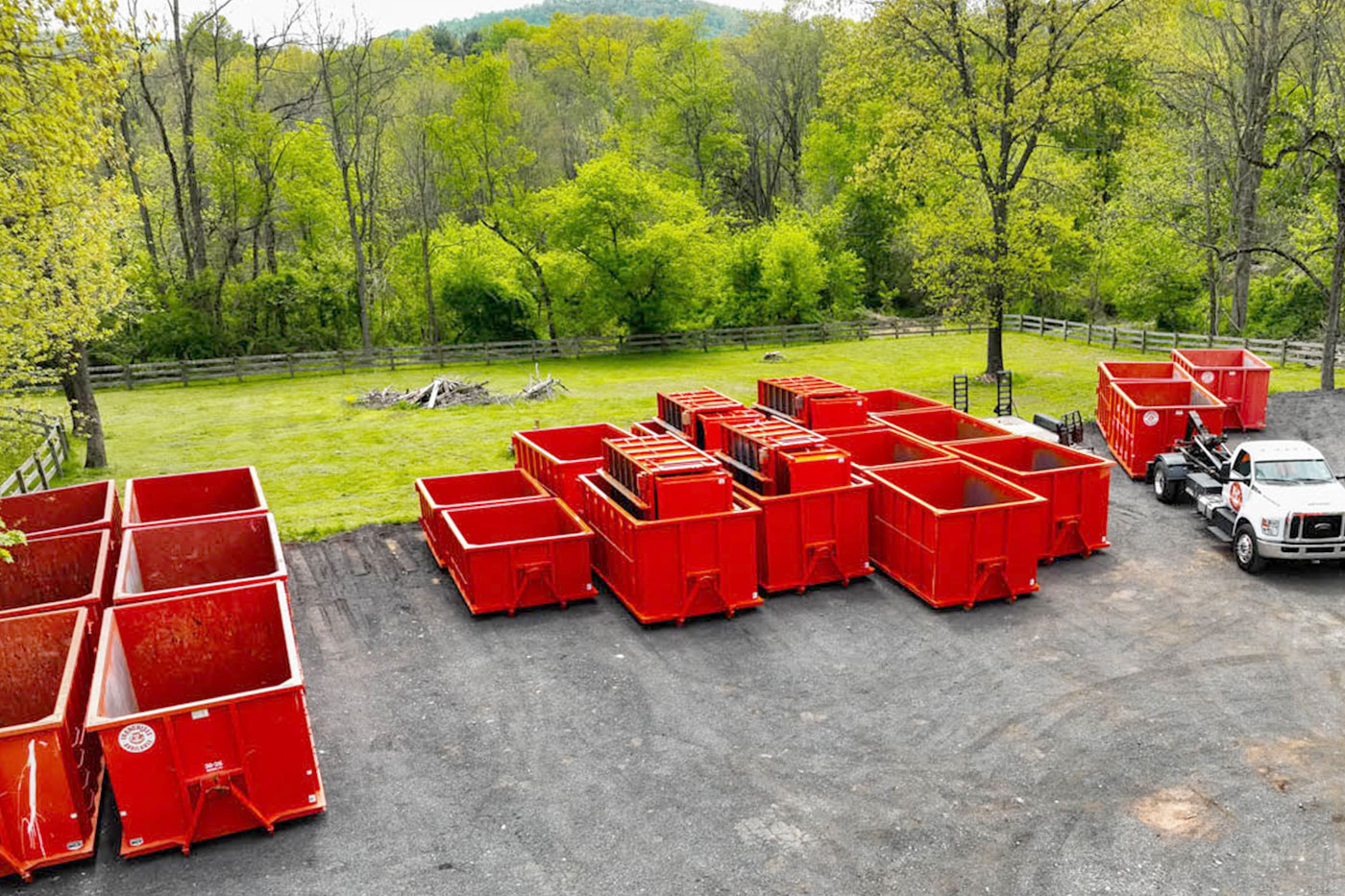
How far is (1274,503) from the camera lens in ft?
50.0

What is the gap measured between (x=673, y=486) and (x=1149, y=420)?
1309 cm

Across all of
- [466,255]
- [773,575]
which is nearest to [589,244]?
[466,255]

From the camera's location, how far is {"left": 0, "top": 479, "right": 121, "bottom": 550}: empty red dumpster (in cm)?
1681

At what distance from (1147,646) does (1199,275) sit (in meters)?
34.4

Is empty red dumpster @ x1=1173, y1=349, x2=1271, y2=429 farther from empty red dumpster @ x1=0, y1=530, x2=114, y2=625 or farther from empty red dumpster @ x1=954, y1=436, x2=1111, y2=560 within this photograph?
empty red dumpster @ x1=0, y1=530, x2=114, y2=625

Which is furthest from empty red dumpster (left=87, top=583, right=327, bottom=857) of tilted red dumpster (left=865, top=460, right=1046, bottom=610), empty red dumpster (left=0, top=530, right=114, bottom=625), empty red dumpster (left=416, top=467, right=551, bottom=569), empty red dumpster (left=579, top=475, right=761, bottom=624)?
tilted red dumpster (left=865, top=460, right=1046, bottom=610)

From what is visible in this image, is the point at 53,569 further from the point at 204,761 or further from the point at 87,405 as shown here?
the point at 87,405

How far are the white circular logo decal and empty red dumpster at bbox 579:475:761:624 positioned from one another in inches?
277

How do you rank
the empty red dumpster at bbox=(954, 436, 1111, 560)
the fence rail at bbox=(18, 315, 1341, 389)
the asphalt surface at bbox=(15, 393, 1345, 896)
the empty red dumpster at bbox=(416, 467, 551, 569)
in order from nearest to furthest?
the asphalt surface at bbox=(15, 393, 1345, 896) → the empty red dumpster at bbox=(954, 436, 1111, 560) → the empty red dumpster at bbox=(416, 467, 551, 569) → the fence rail at bbox=(18, 315, 1341, 389)

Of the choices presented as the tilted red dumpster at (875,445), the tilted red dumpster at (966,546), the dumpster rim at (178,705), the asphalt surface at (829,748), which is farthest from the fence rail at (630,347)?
the dumpster rim at (178,705)

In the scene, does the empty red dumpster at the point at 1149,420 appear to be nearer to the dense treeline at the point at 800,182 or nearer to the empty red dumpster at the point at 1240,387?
the empty red dumpster at the point at 1240,387

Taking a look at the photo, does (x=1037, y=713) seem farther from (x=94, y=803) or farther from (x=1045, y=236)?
(x=1045, y=236)

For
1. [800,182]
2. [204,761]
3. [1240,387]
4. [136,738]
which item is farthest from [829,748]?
[800,182]

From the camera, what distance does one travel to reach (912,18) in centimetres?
3119
